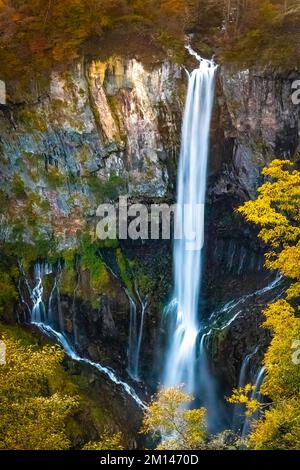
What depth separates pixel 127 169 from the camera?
20.8 metres

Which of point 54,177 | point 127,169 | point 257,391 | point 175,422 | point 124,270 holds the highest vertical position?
point 127,169

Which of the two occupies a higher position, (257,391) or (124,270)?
(124,270)

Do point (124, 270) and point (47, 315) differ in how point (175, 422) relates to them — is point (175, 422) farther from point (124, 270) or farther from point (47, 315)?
point (47, 315)

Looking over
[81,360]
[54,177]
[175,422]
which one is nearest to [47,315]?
[81,360]

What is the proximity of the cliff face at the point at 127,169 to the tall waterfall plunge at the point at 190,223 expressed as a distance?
401mm

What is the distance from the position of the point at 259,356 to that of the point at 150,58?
11749mm

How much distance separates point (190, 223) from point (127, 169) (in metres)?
3.43

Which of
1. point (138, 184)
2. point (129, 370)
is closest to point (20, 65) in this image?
point (138, 184)

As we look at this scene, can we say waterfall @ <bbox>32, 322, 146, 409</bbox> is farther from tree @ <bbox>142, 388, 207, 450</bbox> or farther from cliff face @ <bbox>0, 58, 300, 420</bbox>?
tree @ <bbox>142, 388, 207, 450</bbox>

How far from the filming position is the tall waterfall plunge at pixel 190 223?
62.5 feet

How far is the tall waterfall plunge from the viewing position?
19.1 meters

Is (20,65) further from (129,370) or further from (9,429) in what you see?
(9,429)

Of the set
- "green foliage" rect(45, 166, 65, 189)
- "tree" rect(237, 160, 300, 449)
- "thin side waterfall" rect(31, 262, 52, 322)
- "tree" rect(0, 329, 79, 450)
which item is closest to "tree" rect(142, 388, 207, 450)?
"tree" rect(237, 160, 300, 449)

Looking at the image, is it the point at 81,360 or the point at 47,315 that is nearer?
the point at 81,360
